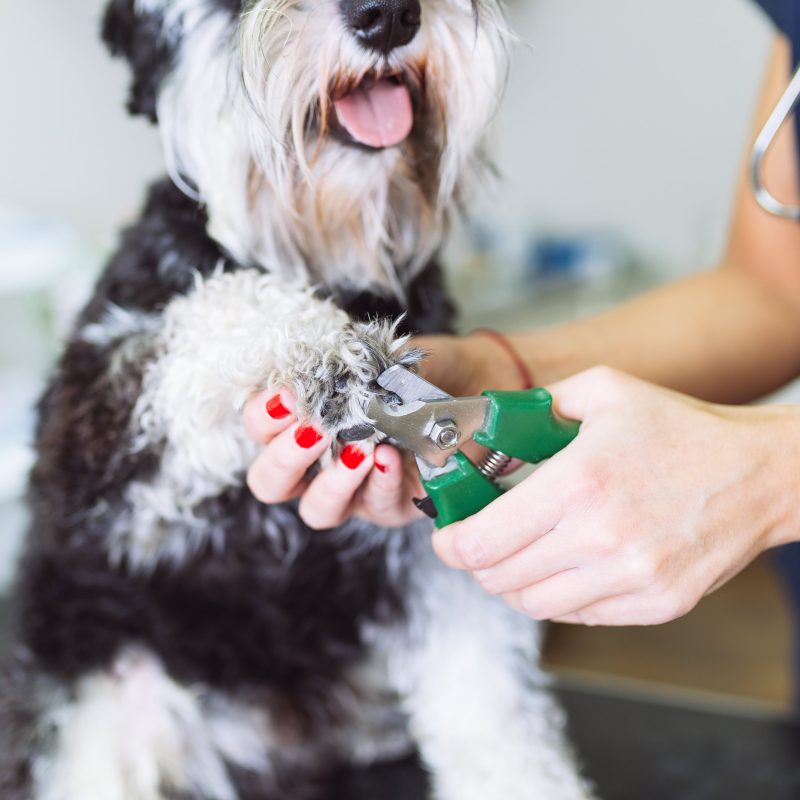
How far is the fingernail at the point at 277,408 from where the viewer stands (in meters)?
0.73

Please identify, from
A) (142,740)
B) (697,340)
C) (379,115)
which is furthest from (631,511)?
(142,740)

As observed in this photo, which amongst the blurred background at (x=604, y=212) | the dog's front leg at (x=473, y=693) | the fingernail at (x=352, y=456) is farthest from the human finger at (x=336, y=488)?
the blurred background at (x=604, y=212)

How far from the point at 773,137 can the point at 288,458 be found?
0.70 meters

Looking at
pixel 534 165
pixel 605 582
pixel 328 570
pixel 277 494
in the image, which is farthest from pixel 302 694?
pixel 534 165

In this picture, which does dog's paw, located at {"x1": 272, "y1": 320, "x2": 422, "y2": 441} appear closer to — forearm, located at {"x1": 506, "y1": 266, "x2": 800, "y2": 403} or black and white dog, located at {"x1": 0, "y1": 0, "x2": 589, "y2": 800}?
black and white dog, located at {"x1": 0, "y1": 0, "x2": 589, "y2": 800}

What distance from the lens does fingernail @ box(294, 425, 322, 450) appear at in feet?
2.42

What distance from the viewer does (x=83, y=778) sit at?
1.06m

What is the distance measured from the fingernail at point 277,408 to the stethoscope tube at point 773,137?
680 millimetres

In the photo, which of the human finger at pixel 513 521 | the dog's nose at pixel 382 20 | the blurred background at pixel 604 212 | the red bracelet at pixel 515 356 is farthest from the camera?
the blurred background at pixel 604 212

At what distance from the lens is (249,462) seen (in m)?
0.94

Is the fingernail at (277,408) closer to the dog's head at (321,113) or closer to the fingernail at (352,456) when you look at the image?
the fingernail at (352,456)

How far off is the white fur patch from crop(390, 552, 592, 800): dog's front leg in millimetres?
228

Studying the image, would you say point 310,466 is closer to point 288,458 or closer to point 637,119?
point 288,458

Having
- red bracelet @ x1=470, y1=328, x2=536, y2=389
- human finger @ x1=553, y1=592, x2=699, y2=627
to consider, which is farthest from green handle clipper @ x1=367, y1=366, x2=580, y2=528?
red bracelet @ x1=470, y1=328, x2=536, y2=389
